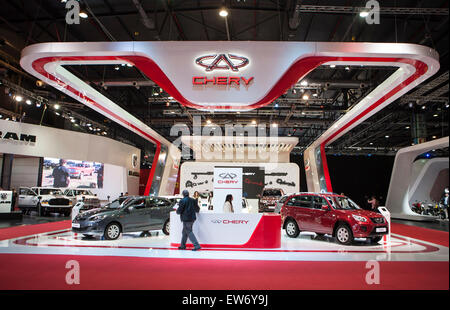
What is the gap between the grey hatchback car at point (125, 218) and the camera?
9172mm

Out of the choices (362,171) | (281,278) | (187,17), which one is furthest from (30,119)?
(362,171)

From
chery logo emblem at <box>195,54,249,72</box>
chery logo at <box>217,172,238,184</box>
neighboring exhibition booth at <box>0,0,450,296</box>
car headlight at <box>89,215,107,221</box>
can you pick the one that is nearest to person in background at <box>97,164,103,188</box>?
neighboring exhibition booth at <box>0,0,450,296</box>

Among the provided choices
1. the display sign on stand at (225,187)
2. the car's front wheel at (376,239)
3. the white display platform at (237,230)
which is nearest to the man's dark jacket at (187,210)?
the white display platform at (237,230)

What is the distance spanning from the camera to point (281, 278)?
5.13 m

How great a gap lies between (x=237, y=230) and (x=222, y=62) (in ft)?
14.0

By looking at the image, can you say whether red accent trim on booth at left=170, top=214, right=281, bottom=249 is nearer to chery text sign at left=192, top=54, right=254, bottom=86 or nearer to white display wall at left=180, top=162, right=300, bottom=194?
chery text sign at left=192, top=54, right=254, bottom=86

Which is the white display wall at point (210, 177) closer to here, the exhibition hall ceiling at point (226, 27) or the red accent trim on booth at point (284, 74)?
the exhibition hall ceiling at point (226, 27)

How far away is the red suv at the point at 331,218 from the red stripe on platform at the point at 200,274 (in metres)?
2.27

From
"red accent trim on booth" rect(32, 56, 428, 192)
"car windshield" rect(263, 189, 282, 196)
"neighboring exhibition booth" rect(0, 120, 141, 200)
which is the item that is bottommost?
"car windshield" rect(263, 189, 282, 196)

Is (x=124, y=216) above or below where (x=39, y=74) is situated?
below

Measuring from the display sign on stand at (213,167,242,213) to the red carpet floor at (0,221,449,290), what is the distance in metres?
2.63

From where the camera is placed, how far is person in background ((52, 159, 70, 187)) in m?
22.9

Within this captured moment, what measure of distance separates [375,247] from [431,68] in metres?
4.69

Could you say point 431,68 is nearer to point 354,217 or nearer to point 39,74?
point 354,217
